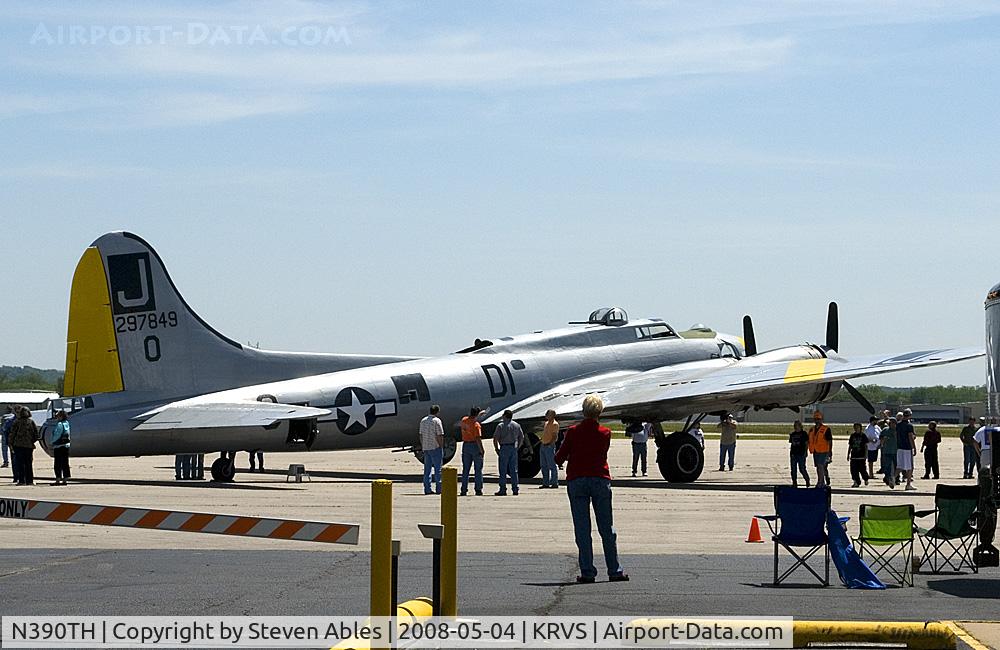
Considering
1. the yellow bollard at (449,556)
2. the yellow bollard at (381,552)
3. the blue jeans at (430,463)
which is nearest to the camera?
the yellow bollard at (381,552)

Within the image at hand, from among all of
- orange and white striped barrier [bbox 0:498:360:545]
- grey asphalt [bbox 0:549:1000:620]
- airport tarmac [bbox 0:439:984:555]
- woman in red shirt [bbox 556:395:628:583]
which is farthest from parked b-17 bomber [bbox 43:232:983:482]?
orange and white striped barrier [bbox 0:498:360:545]

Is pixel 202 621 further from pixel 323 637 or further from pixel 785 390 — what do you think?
pixel 785 390

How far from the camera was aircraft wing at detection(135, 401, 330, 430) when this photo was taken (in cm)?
2577

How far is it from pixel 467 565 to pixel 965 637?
18.1 ft

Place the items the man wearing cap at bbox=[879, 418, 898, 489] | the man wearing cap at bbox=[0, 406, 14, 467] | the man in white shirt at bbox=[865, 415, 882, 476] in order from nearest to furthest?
the man wearing cap at bbox=[879, 418, 898, 489] → the man wearing cap at bbox=[0, 406, 14, 467] → the man in white shirt at bbox=[865, 415, 882, 476]

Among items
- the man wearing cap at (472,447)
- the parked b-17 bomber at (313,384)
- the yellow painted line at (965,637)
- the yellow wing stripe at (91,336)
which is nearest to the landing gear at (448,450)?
the parked b-17 bomber at (313,384)

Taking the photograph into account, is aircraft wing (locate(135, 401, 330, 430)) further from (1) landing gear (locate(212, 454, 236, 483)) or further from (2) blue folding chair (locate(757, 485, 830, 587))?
(2) blue folding chair (locate(757, 485, 830, 587))

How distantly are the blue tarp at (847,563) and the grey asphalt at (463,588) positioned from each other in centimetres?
18

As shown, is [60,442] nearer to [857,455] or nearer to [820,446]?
[820,446]

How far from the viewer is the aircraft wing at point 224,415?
25.8 meters

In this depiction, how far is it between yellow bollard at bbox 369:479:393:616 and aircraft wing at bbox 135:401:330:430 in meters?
17.7

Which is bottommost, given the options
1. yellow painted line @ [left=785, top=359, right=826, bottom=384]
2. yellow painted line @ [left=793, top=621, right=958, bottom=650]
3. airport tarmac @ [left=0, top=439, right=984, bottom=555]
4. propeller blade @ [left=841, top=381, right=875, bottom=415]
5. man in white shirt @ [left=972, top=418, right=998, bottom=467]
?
airport tarmac @ [left=0, top=439, right=984, bottom=555]

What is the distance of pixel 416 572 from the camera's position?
13359 mm

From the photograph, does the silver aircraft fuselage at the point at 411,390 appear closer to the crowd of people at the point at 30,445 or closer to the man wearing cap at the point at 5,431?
the crowd of people at the point at 30,445
